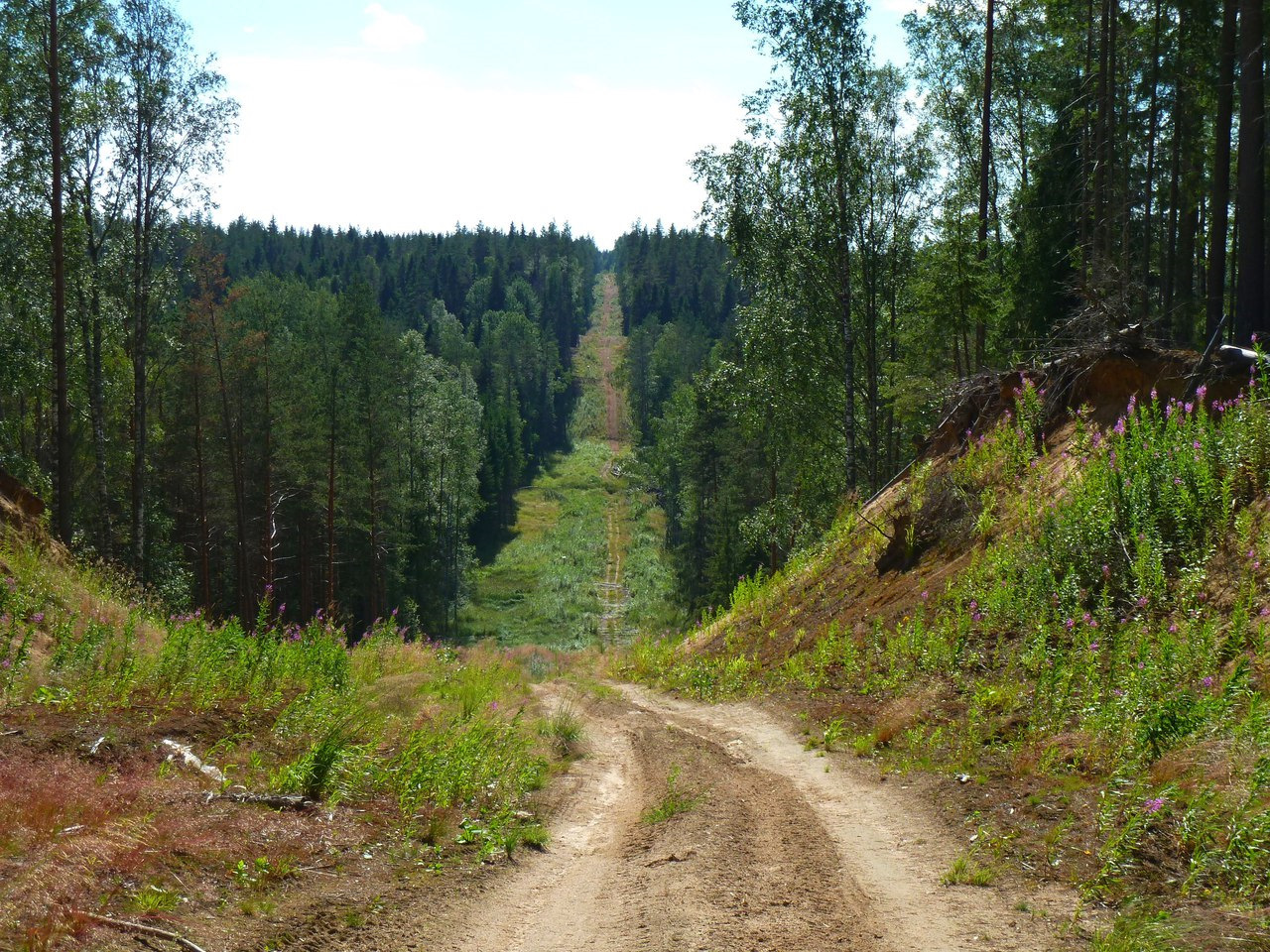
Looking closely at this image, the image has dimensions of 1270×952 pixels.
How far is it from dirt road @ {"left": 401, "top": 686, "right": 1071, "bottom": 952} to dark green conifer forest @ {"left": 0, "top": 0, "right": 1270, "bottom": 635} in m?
7.71

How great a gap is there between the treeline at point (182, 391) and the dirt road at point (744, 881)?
5.59 metres

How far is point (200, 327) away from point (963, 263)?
2671 centimetres

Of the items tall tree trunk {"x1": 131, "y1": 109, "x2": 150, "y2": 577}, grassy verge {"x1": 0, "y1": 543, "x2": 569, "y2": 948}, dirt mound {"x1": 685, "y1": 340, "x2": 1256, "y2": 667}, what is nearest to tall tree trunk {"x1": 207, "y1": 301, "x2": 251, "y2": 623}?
tall tree trunk {"x1": 131, "y1": 109, "x2": 150, "y2": 577}

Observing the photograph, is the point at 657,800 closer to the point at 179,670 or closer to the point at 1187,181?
the point at 179,670

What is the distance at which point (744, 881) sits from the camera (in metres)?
5.36

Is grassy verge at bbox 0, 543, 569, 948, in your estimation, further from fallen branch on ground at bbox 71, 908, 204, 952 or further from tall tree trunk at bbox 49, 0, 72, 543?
tall tree trunk at bbox 49, 0, 72, 543

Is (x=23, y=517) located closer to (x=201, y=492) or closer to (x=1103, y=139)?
(x=1103, y=139)

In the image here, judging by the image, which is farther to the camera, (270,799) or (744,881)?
(270,799)

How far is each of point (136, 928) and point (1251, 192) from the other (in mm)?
17192

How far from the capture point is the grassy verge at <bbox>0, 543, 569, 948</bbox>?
4.50 m

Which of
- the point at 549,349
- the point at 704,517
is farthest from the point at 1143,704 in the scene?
the point at 549,349

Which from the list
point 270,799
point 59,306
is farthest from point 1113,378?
point 59,306

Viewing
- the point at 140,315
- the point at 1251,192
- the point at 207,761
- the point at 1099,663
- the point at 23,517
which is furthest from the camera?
the point at 140,315

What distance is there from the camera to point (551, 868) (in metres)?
6.18
